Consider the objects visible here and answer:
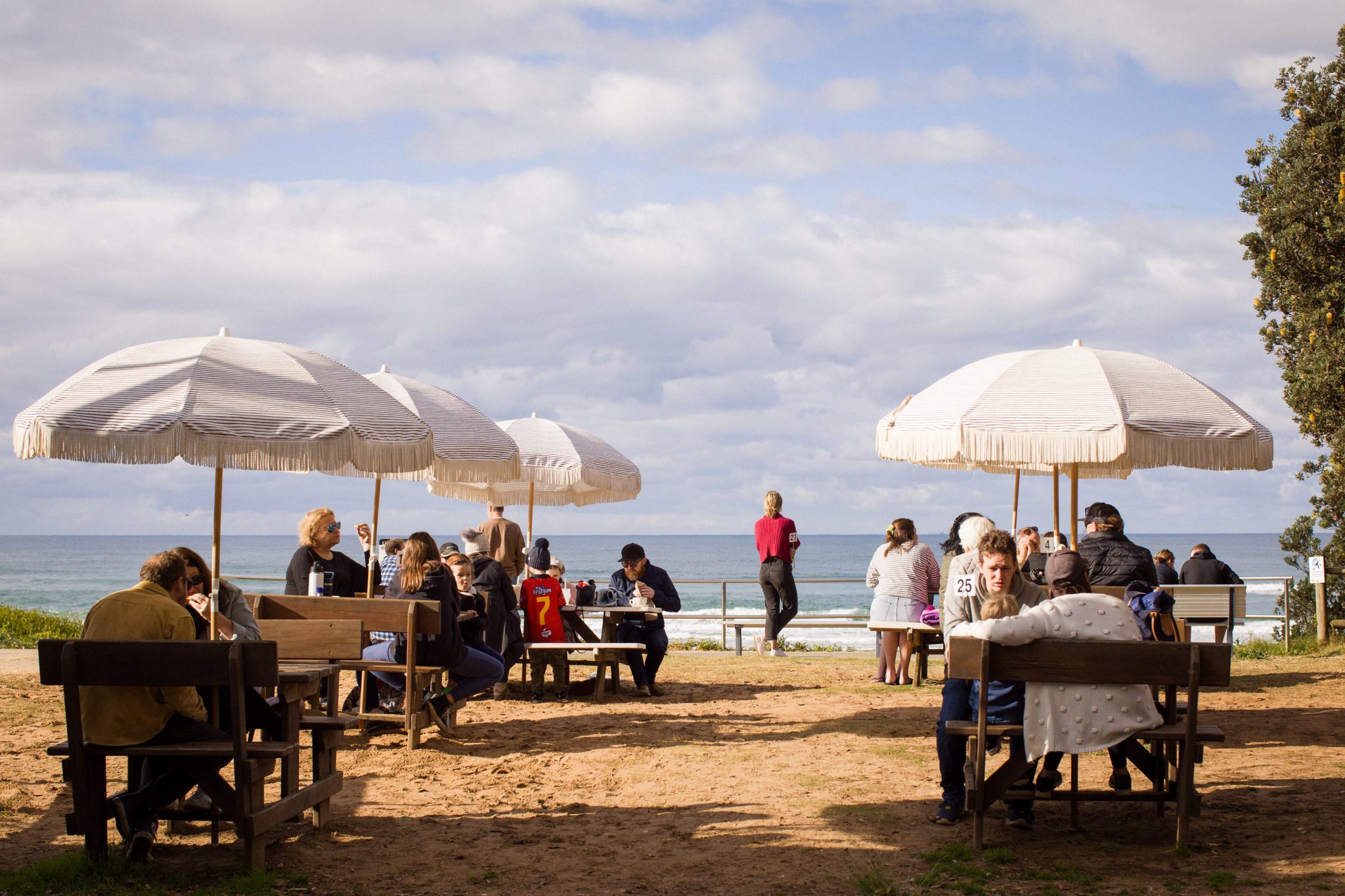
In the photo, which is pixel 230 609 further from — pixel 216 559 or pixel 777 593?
pixel 777 593

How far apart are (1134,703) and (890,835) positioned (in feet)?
3.99

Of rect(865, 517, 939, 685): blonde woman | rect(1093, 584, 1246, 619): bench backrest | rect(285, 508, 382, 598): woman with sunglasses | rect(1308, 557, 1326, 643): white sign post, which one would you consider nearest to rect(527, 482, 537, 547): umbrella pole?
rect(865, 517, 939, 685): blonde woman

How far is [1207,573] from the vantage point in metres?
15.9

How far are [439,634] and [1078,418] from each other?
14.2 feet

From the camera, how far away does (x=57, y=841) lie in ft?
17.5

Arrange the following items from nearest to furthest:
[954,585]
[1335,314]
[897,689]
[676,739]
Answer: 1. [954,585]
2. [676,739]
3. [897,689]
4. [1335,314]

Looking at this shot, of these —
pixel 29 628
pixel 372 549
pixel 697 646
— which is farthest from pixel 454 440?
pixel 29 628

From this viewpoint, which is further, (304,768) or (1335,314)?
(1335,314)

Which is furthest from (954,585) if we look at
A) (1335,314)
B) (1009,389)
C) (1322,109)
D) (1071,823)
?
(1322,109)

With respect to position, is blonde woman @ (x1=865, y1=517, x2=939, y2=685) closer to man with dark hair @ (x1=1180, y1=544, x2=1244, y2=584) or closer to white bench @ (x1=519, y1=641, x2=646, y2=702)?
white bench @ (x1=519, y1=641, x2=646, y2=702)

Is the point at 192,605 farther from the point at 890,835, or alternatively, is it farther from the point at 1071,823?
the point at 1071,823

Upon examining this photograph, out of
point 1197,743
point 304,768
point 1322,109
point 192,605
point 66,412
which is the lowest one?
point 304,768

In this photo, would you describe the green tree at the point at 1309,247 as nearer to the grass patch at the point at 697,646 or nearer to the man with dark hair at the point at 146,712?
the grass patch at the point at 697,646

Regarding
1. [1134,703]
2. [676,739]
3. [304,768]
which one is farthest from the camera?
[676,739]
